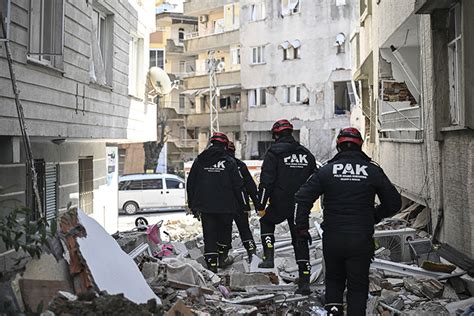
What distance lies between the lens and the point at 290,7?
40438mm

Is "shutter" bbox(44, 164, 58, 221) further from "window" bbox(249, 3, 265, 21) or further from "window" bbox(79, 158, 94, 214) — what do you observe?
"window" bbox(249, 3, 265, 21)

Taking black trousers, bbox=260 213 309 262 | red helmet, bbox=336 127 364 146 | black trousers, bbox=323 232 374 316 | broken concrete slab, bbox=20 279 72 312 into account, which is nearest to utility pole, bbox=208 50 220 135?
black trousers, bbox=260 213 309 262

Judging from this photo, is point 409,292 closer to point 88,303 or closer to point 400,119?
point 88,303

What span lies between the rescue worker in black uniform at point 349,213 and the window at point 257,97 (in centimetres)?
3586

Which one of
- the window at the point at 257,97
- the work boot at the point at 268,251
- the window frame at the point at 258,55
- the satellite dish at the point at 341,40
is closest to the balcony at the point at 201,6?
the window frame at the point at 258,55

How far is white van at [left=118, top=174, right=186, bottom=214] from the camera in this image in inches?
1209

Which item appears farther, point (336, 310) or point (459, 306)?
point (459, 306)

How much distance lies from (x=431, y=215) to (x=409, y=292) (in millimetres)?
2354

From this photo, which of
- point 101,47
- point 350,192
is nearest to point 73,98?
point 101,47

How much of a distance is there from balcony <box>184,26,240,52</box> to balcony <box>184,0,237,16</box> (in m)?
1.67

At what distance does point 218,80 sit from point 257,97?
Answer: 4.03 m

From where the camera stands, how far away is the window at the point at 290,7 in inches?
1588

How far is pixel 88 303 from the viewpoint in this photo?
4.21 m

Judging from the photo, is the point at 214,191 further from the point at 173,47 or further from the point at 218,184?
the point at 173,47
